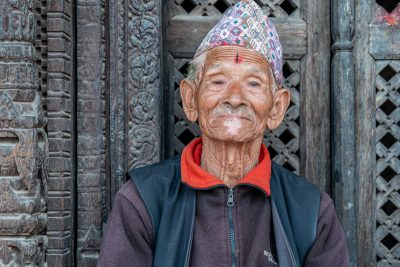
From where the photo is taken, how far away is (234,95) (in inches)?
66.4

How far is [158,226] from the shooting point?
167cm

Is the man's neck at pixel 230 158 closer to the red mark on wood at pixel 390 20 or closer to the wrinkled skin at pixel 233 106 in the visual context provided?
the wrinkled skin at pixel 233 106

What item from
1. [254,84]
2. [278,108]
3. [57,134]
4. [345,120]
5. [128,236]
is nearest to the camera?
[128,236]

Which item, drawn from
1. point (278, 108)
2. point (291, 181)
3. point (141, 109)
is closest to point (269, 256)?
point (291, 181)

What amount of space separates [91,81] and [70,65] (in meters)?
0.10

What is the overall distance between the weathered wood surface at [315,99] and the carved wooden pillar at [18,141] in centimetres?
116

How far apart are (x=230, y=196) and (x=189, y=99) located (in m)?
0.40

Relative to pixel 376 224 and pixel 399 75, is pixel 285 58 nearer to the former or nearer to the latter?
pixel 399 75

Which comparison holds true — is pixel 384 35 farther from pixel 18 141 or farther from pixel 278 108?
pixel 18 141

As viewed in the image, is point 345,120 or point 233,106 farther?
point 345,120

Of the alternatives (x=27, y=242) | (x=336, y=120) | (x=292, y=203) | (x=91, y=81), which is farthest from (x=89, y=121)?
(x=336, y=120)

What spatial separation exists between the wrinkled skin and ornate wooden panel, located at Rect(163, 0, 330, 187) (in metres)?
0.49

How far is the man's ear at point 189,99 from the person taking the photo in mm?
1832

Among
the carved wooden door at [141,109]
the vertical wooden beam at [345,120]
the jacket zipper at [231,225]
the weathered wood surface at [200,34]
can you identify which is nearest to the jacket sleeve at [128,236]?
the jacket zipper at [231,225]
